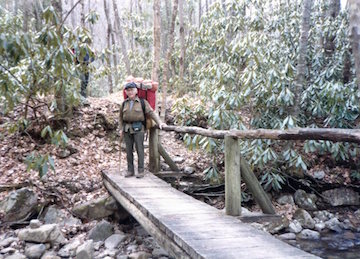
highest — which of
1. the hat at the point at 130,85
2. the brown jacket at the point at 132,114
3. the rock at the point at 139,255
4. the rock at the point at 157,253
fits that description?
the hat at the point at 130,85

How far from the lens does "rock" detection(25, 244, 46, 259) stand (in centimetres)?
516

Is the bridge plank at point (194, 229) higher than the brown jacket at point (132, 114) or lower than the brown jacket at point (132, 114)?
lower

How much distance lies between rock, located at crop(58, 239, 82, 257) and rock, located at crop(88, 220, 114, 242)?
0.82ft

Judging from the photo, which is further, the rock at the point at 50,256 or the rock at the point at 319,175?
the rock at the point at 319,175

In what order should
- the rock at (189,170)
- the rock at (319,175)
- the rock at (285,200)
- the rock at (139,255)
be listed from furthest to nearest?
the rock at (319,175), the rock at (189,170), the rock at (285,200), the rock at (139,255)

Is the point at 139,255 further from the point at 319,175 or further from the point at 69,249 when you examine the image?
the point at 319,175

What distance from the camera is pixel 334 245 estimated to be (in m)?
6.84

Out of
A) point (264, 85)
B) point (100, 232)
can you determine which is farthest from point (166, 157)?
point (264, 85)

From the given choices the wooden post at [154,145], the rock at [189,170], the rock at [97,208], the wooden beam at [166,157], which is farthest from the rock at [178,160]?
the rock at [97,208]

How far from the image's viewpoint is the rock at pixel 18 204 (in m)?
6.05

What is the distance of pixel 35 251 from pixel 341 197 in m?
7.00

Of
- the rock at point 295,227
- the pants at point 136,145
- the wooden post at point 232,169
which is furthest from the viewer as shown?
the rock at point 295,227

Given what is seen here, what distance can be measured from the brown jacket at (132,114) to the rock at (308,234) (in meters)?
3.82

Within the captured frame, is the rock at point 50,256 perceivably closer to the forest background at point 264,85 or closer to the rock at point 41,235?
the rock at point 41,235
